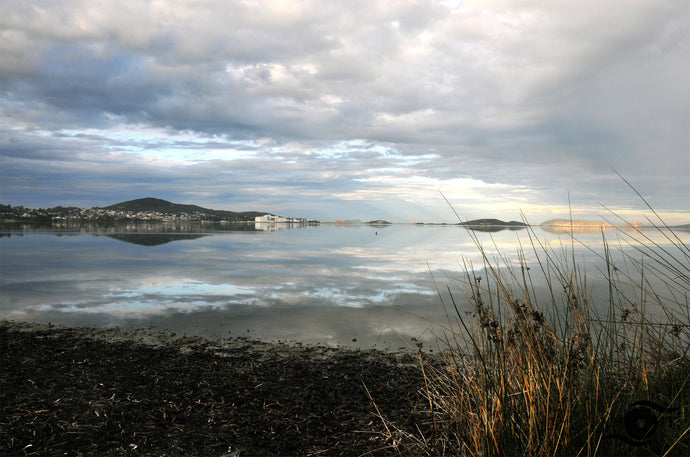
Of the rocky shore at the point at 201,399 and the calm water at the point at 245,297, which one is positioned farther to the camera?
the calm water at the point at 245,297

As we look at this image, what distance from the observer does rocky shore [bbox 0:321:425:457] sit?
469 cm

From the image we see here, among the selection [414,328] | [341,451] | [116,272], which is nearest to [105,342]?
[341,451]

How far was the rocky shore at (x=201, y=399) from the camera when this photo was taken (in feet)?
15.4

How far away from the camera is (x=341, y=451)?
4.59 metres

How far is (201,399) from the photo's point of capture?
5773 mm

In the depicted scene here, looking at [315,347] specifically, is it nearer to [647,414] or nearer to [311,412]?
[311,412]

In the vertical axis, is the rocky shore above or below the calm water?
above

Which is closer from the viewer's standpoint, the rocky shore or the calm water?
the rocky shore

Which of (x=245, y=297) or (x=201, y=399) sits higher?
(x=201, y=399)

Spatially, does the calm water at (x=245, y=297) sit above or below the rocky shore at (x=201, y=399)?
→ below

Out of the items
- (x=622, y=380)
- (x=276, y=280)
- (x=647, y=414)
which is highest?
(x=647, y=414)

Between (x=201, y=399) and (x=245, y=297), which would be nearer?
(x=201, y=399)

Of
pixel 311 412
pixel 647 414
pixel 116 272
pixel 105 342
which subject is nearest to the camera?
pixel 647 414

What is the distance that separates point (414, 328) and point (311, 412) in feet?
17.3
